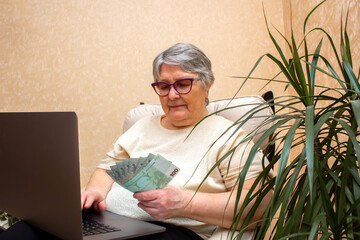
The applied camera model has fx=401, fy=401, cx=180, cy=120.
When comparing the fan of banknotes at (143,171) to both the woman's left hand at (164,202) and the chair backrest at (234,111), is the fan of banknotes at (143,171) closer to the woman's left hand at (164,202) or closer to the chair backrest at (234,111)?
the woman's left hand at (164,202)

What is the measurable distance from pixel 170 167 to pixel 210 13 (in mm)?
1962

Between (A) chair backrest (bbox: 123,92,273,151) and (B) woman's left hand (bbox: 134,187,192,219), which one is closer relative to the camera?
(B) woman's left hand (bbox: 134,187,192,219)

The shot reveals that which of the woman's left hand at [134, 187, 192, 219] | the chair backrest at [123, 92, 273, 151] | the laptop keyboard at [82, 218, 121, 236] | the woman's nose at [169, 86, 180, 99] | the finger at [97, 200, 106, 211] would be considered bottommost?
the finger at [97, 200, 106, 211]

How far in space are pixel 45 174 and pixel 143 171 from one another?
273mm

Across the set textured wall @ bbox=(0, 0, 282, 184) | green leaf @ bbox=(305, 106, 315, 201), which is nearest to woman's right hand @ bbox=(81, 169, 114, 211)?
green leaf @ bbox=(305, 106, 315, 201)

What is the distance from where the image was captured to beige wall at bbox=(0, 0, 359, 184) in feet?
9.57

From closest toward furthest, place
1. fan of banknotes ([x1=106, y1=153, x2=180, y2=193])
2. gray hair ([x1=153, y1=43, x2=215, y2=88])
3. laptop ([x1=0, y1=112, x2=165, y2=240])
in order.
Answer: laptop ([x1=0, y1=112, x2=165, y2=240]) → fan of banknotes ([x1=106, y1=153, x2=180, y2=193]) → gray hair ([x1=153, y1=43, x2=215, y2=88])

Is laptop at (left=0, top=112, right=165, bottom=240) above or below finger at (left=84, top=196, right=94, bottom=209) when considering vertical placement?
above

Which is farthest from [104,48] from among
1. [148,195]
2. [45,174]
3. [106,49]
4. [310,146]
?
[310,146]

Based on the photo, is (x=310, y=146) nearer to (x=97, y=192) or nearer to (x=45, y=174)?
(x=45, y=174)

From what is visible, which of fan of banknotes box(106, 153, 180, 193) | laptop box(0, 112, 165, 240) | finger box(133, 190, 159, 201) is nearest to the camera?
laptop box(0, 112, 165, 240)

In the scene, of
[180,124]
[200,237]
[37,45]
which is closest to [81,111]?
[37,45]

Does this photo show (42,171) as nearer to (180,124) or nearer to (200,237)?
(200,237)

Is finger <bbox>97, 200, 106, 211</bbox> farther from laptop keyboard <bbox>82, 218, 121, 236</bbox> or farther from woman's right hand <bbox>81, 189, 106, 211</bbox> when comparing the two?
laptop keyboard <bbox>82, 218, 121, 236</bbox>
